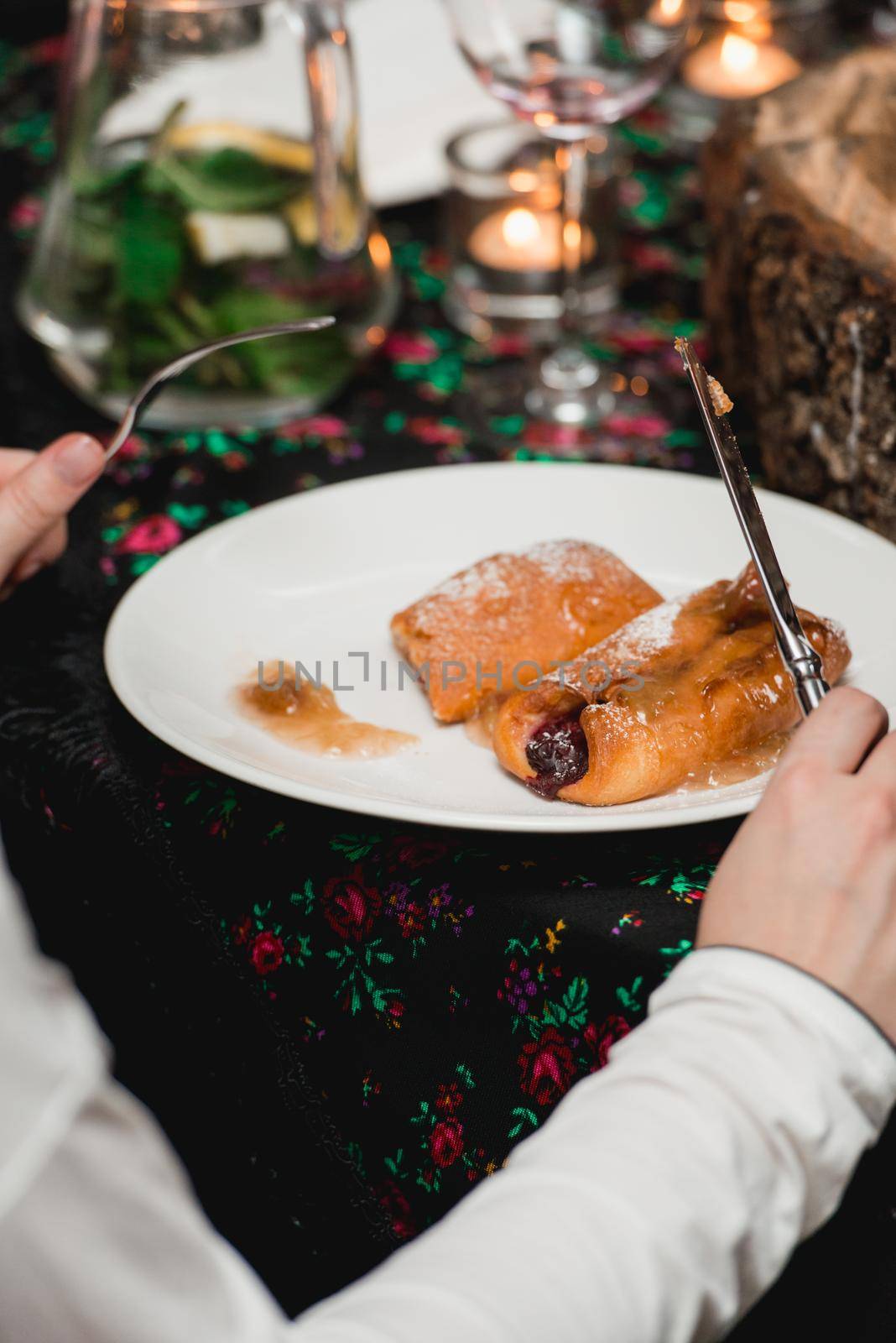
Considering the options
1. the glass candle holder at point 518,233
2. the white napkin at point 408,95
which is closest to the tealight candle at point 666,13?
the glass candle holder at point 518,233

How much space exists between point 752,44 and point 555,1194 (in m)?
1.26

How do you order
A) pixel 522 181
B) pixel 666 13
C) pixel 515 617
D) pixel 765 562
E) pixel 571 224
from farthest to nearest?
pixel 522 181, pixel 571 224, pixel 666 13, pixel 515 617, pixel 765 562

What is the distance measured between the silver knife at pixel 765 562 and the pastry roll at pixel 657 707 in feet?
0.09

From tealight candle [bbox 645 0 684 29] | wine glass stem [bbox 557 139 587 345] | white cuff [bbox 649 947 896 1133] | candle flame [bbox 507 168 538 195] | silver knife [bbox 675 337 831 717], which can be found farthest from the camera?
candle flame [bbox 507 168 538 195]

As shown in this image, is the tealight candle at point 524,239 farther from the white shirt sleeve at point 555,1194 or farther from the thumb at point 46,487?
the white shirt sleeve at point 555,1194

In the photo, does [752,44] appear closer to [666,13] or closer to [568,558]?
[666,13]

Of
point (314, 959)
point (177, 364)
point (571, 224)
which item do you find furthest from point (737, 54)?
point (314, 959)

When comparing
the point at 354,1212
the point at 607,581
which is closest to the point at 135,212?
the point at 607,581

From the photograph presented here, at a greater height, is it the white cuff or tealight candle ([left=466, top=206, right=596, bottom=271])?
the white cuff

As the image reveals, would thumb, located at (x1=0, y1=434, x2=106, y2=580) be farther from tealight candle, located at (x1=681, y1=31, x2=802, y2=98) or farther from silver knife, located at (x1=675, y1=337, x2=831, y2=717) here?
tealight candle, located at (x1=681, y1=31, x2=802, y2=98)

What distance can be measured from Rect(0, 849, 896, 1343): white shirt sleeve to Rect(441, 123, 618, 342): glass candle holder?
768 mm

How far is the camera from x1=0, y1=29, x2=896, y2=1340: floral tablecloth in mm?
558

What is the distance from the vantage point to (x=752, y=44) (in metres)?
1.34

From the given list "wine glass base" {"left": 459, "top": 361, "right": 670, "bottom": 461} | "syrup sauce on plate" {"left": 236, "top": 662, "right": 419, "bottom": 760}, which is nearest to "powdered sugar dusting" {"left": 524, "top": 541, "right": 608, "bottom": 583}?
"syrup sauce on plate" {"left": 236, "top": 662, "right": 419, "bottom": 760}
